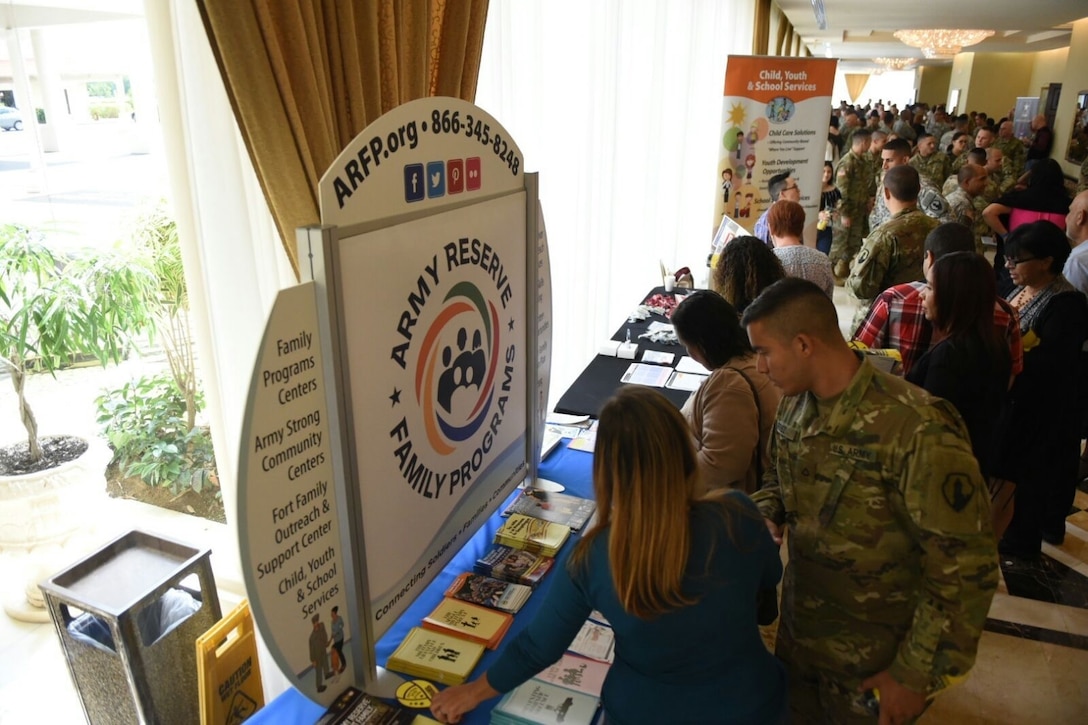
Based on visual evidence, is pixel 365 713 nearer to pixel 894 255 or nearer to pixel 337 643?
pixel 337 643

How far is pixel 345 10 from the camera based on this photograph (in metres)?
1.51

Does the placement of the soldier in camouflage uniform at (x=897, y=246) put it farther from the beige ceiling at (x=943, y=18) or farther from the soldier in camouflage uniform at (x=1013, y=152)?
the soldier in camouflage uniform at (x=1013, y=152)

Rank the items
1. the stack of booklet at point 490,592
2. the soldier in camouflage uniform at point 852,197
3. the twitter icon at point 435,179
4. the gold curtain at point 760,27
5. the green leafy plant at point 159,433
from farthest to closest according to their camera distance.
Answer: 1. the soldier in camouflage uniform at point 852,197
2. the gold curtain at point 760,27
3. the green leafy plant at point 159,433
4. the stack of booklet at point 490,592
5. the twitter icon at point 435,179

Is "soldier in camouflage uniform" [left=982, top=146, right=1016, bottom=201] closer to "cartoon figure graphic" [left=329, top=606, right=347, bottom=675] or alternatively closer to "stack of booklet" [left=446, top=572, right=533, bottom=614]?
"stack of booklet" [left=446, top=572, right=533, bottom=614]

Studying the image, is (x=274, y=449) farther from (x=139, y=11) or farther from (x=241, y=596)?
(x=241, y=596)

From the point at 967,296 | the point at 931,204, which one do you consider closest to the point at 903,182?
the point at 931,204

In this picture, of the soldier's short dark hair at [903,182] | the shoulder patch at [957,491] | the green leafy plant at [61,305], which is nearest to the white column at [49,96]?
the green leafy plant at [61,305]

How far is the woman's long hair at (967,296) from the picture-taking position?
233 cm

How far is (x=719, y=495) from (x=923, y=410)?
0.47 metres

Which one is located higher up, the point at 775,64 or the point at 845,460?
the point at 775,64

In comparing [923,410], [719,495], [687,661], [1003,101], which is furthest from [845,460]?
[1003,101]

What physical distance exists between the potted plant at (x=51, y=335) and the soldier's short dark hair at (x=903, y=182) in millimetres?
3589

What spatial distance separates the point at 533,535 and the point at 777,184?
12.6 feet

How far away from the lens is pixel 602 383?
3.06m
